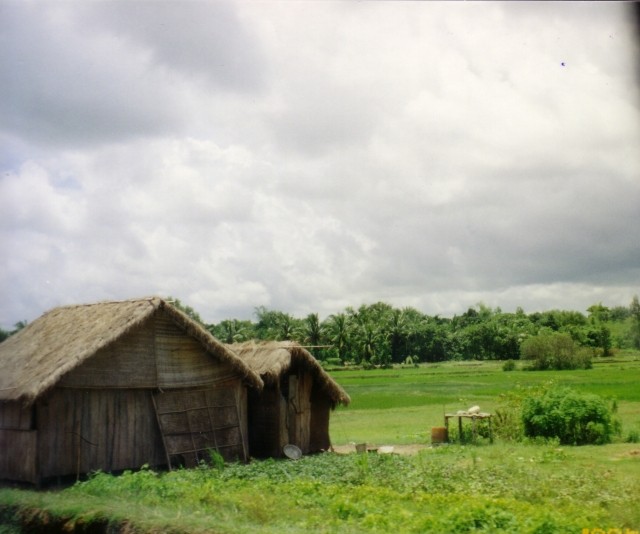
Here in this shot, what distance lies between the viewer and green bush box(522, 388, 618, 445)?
20031mm

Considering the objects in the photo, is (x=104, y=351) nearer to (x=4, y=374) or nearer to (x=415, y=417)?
(x=4, y=374)

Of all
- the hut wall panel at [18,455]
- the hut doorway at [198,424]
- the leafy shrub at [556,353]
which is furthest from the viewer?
the leafy shrub at [556,353]

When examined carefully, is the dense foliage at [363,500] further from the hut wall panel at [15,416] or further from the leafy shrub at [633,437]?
the leafy shrub at [633,437]

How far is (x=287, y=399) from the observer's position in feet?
67.2

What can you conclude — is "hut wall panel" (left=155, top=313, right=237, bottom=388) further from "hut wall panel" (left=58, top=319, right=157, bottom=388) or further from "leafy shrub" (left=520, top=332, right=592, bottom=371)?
"leafy shrub" (left=520, top=332, right=592, bottom=371)

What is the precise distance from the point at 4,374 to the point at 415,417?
19482 millimetres

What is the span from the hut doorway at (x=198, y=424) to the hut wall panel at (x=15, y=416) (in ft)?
9.82

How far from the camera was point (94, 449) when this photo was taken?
15000 mm

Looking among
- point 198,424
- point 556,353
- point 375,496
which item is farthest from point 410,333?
point 375,496

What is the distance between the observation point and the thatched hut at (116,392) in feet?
47.0

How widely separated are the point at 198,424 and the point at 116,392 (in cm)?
259

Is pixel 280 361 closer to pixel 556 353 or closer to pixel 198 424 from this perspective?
pixel 198 424

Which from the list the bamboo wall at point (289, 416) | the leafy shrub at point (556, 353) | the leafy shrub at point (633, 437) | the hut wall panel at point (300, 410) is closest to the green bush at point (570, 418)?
the leafy shrub at point (633, 437)

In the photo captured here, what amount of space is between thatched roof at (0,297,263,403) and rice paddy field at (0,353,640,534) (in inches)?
93.9
